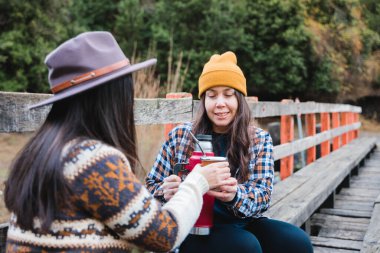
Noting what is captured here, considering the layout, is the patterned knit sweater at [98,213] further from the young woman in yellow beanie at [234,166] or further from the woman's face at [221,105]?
the woman's face at [221,105]

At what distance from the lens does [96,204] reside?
46.7 inches

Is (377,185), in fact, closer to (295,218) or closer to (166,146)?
(295,218)

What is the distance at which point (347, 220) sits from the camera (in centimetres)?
439

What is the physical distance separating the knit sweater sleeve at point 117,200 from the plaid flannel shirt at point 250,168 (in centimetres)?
73

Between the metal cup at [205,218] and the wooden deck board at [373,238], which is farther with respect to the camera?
the wooden deck board at [373,238]

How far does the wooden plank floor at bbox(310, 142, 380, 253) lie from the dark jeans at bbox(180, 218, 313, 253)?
1.40m

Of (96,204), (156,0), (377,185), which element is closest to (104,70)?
(96,204)

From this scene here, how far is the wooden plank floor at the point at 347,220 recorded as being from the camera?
3488mm

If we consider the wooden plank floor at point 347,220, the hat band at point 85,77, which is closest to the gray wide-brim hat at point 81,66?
the hat band at point 85,77

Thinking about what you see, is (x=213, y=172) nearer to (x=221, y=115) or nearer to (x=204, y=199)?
(x=204, y=199)

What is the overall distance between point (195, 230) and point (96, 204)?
2.38 feet

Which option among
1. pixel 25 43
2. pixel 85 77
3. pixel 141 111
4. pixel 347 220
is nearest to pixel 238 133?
pixel 141 111

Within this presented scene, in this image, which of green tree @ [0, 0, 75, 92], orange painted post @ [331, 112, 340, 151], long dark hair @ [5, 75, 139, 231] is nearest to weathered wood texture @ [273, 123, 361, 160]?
orange painted post @ [331, 112, 340, 151]

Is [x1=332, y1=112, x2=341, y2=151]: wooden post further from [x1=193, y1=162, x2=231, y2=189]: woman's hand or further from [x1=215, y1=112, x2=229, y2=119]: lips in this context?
[x1=193, y1=162, x2=231, y2=189]: woman's hand
